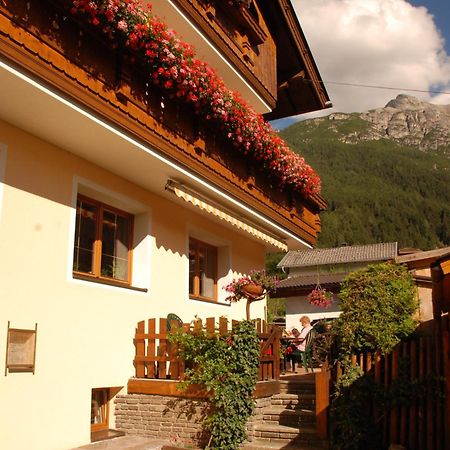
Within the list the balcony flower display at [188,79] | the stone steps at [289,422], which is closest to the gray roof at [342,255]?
the balcony flower display at [188,79]

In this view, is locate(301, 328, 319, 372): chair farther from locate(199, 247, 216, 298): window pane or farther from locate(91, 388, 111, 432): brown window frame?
locate(91, 388, 111, 432): brown window frame

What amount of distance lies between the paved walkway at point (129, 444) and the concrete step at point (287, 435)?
1474 millimetres

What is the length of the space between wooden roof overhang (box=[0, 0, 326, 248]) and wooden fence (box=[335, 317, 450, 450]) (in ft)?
14.2

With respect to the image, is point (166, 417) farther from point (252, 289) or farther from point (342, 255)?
point (342, 255)

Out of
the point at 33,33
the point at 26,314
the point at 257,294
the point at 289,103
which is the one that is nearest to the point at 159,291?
the point at 257,294

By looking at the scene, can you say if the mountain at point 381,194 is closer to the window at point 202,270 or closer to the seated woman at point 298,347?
the seated woman at point 298,347

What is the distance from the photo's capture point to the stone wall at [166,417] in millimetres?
8586

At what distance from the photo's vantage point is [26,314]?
7.59 meters

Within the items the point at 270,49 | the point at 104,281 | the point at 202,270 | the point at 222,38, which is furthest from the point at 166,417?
the point at 270,49

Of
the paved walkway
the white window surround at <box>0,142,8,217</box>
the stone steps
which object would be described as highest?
the white window surround at <box>0,142,8,217</box>

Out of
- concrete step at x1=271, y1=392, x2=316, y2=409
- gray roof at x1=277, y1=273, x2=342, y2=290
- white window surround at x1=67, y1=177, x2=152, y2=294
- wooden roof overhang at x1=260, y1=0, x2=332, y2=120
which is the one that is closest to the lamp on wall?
white window surround at x1=67, y1=177, x2=152, y2=294

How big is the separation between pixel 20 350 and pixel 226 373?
294 centimetres

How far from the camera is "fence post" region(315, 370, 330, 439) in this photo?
873 centimetres

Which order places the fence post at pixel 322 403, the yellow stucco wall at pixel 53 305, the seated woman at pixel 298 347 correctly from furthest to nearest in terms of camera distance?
the seated woman at pixel 298 347 → the fence post at pixel 322 403 → the yellow stucco wall at pixel 53 305
